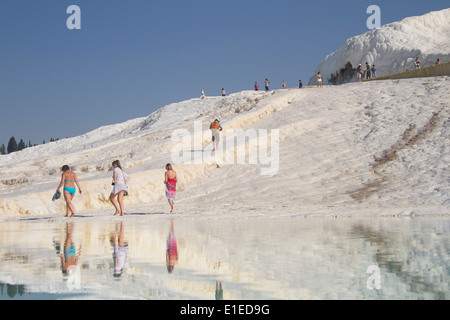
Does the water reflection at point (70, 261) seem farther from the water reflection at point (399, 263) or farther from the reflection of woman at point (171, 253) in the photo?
the water reflection at point (399, 263)

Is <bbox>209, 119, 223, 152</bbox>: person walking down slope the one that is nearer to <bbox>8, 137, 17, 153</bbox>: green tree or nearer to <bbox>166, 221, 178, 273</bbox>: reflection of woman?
<bbox>166, 221, 178, 273</bbox>: reflection of woman

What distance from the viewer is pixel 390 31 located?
44.0 m

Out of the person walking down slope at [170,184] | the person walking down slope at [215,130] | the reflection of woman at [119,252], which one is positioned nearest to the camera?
the reflection of woman at [119,252]

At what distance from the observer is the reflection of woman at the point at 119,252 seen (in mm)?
5047

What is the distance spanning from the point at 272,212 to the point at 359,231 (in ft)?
16.0

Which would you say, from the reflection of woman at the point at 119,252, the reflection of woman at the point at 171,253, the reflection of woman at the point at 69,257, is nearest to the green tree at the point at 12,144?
the reflection of woman at the point at 119,252

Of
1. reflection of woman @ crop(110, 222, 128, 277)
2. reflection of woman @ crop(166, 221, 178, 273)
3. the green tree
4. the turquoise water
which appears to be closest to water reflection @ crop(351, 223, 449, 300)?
the turquoise water

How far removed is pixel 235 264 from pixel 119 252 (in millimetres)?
1620

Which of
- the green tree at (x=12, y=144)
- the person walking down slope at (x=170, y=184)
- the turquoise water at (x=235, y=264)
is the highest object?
the green tree at (x=12, y=144)

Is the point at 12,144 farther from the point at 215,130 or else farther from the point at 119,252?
the point at 119,252

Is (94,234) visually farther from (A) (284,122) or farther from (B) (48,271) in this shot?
(A) (284,122)

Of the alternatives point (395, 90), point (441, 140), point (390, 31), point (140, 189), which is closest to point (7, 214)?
point (140, 189)

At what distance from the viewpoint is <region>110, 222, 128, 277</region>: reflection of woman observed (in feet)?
16.6

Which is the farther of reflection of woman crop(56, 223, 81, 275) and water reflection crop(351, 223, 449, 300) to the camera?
reflection of woman crop(56, 223, 81, 275)
